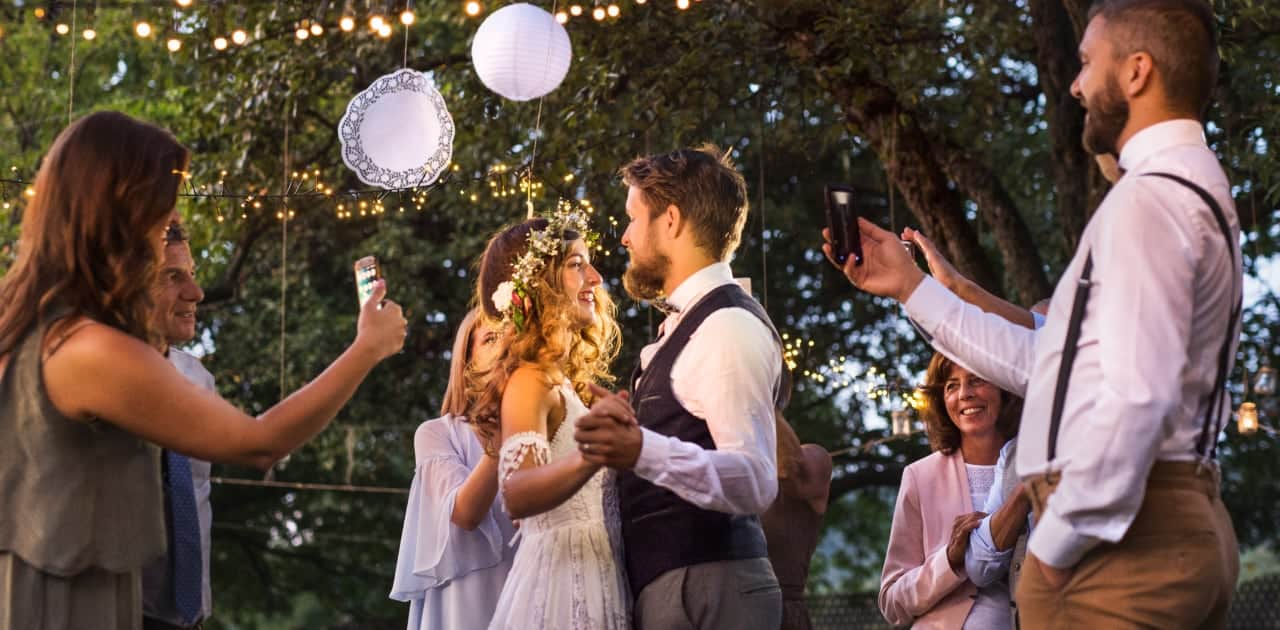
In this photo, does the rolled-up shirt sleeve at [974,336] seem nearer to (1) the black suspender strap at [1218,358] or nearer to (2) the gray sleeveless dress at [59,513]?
(1) the black suspender strap at [1218,358]

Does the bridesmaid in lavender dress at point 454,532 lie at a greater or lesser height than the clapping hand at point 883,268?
lesser

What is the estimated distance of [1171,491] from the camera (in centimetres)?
255

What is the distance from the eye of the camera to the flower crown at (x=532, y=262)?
392 cm

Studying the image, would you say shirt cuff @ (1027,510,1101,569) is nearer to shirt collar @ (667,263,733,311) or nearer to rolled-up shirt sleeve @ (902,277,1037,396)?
rolled-up shirt sleeve @ (902,277,1037,396)

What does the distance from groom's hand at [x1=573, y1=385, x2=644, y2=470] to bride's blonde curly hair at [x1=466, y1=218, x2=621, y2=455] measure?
2.32 feet

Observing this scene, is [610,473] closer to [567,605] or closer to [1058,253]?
[567,605]

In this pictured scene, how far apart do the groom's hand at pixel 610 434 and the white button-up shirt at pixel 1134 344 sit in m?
0.75

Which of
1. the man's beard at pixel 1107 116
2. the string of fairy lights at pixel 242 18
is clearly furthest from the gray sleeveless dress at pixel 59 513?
the string of fairy lights at pixel 242 18

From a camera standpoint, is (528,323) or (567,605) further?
(528,323)

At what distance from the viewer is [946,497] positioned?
169 inches

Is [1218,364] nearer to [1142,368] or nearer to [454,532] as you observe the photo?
[1142,368]

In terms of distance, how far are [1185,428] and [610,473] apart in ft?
4.89

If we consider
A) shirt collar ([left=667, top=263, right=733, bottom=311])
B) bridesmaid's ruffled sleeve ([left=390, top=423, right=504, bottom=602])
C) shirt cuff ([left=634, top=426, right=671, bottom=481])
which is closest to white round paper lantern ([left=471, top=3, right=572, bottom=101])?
bridesmaid's ruffled sleeve ([left=390, top=423, right=504, bottom=602])

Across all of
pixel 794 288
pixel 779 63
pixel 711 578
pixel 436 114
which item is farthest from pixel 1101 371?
pixel 794 288
